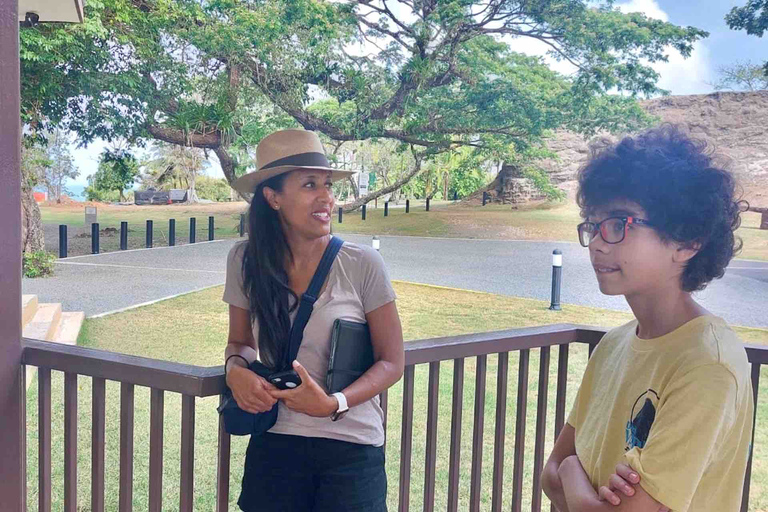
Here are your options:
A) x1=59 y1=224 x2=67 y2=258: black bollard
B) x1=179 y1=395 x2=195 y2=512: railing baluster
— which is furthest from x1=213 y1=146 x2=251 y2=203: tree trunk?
x1=179 y1=395 x2=195 y2=512: railing baluster

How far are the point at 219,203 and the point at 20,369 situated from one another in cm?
221

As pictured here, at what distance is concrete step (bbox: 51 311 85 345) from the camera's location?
3303mm

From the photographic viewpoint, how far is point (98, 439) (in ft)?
4.05

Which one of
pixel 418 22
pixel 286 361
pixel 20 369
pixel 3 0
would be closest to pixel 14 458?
pixel 20 369

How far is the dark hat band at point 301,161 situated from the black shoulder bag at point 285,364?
14cm

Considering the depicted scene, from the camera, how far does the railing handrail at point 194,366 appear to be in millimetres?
1122

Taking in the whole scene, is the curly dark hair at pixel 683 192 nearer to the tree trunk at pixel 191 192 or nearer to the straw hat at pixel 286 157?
the straw hat at pixel 286 157

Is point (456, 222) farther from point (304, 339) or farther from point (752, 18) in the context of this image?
point (304, 339)

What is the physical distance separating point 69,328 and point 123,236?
1.71 ft

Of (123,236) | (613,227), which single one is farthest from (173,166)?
(613,227)

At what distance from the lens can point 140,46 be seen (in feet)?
11.0

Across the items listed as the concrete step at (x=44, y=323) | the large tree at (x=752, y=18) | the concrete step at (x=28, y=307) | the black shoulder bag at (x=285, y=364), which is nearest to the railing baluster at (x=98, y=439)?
the black shoulder bag at (x=285, y=364)

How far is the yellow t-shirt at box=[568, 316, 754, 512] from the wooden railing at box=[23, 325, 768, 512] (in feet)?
1.86

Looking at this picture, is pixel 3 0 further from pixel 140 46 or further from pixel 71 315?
pixel 71 315
